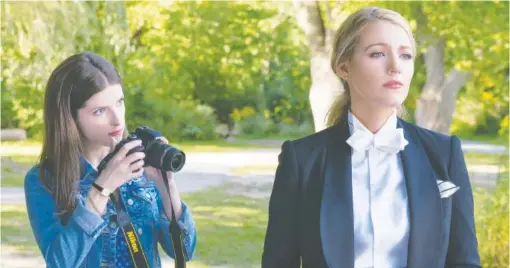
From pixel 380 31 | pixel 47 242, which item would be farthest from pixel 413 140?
pixel 47 242

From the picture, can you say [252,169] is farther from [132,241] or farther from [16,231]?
[132,241]

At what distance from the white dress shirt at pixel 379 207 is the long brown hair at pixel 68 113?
0.66m

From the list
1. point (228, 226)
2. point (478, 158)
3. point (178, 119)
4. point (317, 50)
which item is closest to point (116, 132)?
point (317, 50)

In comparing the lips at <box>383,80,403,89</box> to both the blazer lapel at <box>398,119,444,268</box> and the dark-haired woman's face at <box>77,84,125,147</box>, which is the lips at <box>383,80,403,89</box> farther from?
the dark-haired woman's face at <box>77,84,125,147</box>

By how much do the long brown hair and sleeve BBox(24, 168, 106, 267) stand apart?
4 centimetres

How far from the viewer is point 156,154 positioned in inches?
79.2

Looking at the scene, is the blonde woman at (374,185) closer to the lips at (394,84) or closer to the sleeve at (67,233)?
the lips at (394,84)

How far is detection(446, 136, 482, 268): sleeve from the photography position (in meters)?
1.70

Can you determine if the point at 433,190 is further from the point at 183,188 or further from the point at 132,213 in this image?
the point at 183,188

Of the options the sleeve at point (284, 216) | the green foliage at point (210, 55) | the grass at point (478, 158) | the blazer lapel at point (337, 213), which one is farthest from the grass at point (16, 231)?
the blazer lapel at point (337, 213)

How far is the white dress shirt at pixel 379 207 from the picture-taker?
1664 millimetres

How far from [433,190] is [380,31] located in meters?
0.34

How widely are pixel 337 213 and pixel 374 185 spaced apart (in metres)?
0.11

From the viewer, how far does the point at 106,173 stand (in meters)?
1.96
